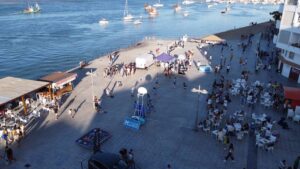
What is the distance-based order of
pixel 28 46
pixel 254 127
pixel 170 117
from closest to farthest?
pixel 254 127
pixel 170 117
pixel 28 46

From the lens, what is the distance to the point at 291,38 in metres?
35.0

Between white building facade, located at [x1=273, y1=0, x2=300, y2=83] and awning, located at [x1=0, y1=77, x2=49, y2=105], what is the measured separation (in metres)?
27.5

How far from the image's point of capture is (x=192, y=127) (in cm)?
2395

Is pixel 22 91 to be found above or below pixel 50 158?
above

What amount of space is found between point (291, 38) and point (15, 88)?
30.3m

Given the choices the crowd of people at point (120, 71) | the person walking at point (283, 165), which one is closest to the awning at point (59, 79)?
the crowd of people at point (120, 71)

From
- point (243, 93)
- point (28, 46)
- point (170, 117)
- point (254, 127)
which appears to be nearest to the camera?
point (254, 127)

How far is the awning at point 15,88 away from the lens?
75.4ft

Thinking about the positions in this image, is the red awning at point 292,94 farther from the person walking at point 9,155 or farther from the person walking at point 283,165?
the person walking at point 9,155

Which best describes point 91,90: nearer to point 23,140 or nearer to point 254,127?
point 23,140

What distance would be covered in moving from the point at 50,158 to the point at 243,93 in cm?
1977

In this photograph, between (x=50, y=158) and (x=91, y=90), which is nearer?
(x=50, y=158)

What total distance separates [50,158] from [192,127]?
36.2ft

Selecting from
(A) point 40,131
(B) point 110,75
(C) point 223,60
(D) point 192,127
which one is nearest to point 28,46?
(B) point 110,75
